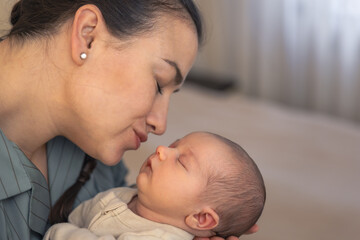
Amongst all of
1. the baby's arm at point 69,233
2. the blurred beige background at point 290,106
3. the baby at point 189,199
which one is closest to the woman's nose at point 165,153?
the baby at point 189,199

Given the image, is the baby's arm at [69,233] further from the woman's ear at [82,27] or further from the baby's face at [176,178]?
the woman's ear at [82,27]

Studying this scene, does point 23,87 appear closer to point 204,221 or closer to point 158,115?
point 158,115

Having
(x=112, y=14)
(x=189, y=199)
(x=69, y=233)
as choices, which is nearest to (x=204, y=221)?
(x=189, y=199)

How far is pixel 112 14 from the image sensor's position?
127cm

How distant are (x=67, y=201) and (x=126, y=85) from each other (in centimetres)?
38

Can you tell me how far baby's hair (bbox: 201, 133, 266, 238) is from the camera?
129 centimetres

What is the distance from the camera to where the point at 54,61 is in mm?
1291

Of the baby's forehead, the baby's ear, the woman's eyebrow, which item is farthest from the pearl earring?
the baby's ear

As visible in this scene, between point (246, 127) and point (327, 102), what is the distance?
69 cm

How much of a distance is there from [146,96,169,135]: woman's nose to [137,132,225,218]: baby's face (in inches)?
2.5

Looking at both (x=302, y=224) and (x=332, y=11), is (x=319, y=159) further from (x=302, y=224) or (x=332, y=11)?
(x=332, y=11)

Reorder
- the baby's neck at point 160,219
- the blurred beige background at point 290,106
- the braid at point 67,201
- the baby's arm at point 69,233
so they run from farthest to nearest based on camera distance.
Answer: the blurred beige background at point 290,106
the braid at point 67,201
the baby's neck at point 160,219
the baby's arm at point 69,233

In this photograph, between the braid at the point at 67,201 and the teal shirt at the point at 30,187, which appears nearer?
the teal shirt at the point at 30,187

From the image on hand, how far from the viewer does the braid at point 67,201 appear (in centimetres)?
143
